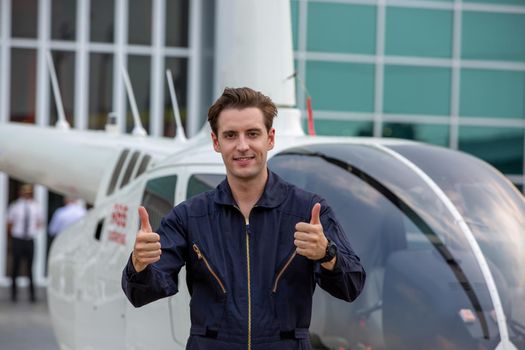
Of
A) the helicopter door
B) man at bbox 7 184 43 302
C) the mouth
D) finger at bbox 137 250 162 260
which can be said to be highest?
the mouth

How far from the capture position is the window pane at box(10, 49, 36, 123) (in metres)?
17.3

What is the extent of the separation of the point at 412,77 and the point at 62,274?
484 inches

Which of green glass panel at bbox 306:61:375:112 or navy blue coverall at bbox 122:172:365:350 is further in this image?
green glass panel at bbox 306:61:375:112

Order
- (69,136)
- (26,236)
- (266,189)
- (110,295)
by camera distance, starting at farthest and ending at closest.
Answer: (26,236), (69,136), (110,295), (266,189)

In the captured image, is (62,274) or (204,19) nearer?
(62,274)

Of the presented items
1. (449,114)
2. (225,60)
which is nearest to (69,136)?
(225,60)

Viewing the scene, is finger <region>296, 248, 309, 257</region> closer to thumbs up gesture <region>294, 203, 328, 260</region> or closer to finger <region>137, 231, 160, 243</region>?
thumbs up gesture <region>294, 203, 328, 260</region>

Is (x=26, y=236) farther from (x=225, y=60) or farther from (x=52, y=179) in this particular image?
(x=225, y=60)

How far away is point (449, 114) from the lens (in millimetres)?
18562

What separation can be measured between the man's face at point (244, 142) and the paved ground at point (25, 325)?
761cm

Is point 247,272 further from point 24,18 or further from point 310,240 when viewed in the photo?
point 24,18

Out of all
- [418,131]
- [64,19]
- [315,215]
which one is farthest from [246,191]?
[418,131]

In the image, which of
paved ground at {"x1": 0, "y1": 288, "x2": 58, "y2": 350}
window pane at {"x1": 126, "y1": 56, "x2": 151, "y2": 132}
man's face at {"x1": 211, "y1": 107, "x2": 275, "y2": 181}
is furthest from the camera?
window pane at {"x1": 126, "y1": 56, "x2": 151, "y2": 132}

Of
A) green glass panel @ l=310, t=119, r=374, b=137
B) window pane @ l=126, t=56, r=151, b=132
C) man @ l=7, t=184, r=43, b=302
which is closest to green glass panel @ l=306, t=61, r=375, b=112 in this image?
green glass panel @ l=310, t=119, r=374, b=137
